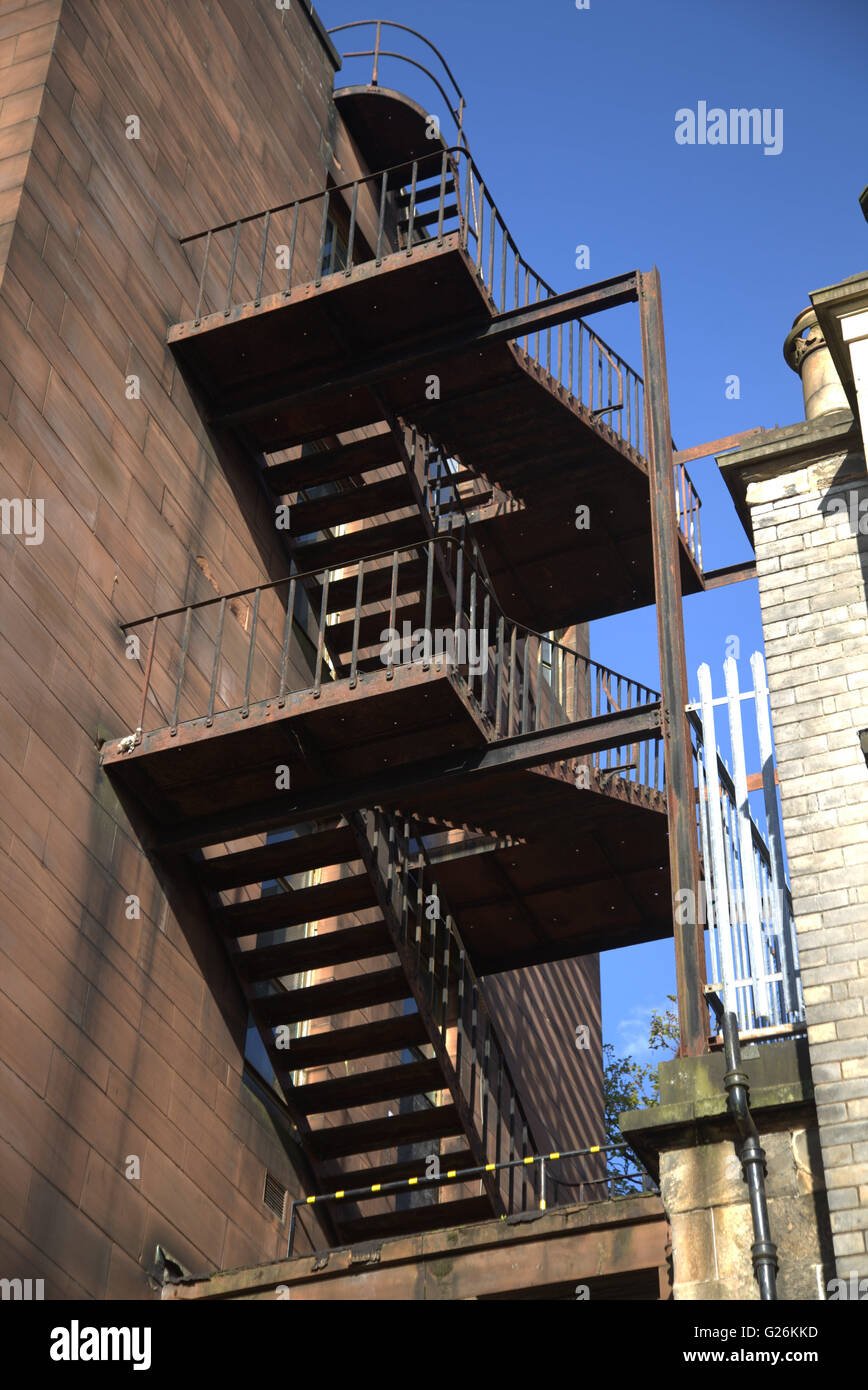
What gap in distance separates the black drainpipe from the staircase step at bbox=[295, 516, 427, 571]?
271 inches

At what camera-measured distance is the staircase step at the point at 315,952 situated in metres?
13.2

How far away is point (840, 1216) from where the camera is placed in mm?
8875

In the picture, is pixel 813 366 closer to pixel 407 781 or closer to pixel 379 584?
pixel 407 781

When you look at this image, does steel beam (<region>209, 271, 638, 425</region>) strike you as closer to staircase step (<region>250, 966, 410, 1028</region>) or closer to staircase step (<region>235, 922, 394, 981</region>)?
staircase step (<region>235, 922, 394, 981</region>)

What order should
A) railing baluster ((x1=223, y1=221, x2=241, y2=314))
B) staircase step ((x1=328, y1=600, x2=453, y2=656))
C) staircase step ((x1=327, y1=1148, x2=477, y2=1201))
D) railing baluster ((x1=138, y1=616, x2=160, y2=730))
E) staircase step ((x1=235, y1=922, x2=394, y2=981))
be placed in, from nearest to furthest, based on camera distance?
railing baluster ((x1=138, y1=616, x2=160, y2=730)), staircase step ((x1=235, y1=922, x2=394, y2=981)), staircase step ((x1=327, y1=1148, x2=477, y2=1201)), railing baluster ((x1=223, y1=221, x2=241, y2=314)), staircase step ((x1=328, y1=600, x2=453, y2=656))

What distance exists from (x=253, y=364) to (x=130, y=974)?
5.89 meters

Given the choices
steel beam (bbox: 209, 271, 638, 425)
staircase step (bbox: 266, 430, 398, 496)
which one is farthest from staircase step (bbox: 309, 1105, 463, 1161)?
steel beam (bbox: 209, 271, 638, 425)

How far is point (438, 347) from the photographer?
48.7 ft

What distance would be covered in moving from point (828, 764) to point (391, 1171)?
221 inches

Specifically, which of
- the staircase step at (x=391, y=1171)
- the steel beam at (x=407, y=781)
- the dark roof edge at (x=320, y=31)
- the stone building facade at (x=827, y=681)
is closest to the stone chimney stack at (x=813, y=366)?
the stone building facade at (x=827, y=681)

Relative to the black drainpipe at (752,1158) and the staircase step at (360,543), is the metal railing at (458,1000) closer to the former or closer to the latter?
the staircase step at (360,543)

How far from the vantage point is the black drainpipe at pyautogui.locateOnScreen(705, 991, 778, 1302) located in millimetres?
8898
